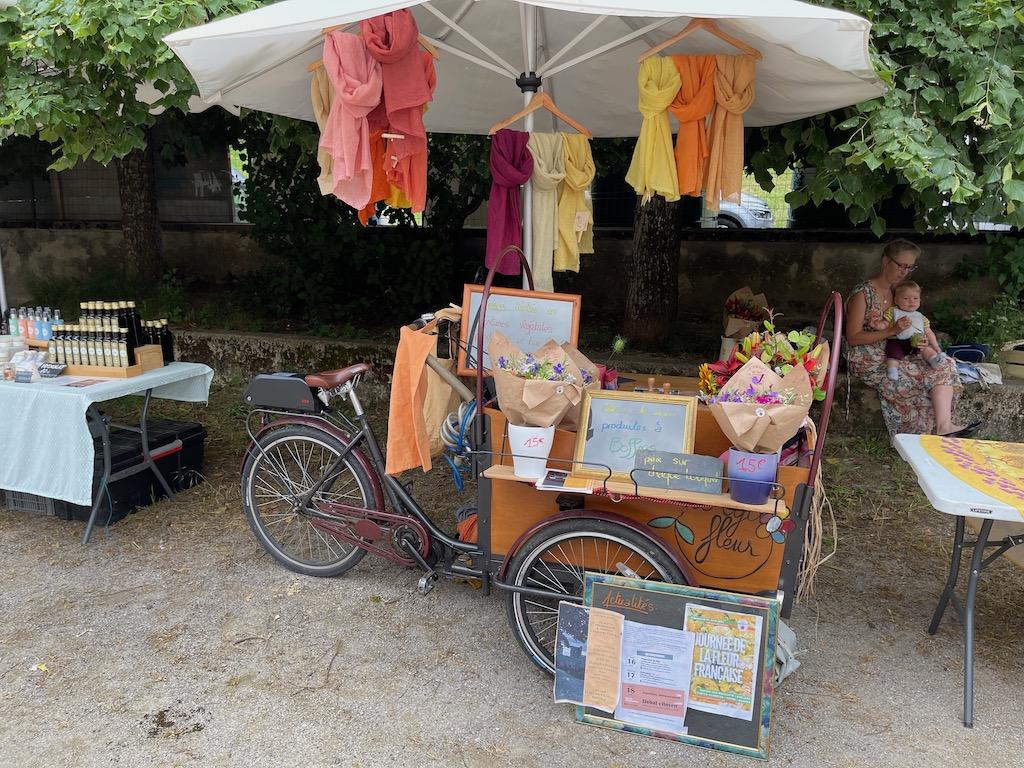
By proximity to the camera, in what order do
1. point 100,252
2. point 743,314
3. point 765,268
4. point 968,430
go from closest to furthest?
point 968,430, point 743,314, point 765,268, point 100,252

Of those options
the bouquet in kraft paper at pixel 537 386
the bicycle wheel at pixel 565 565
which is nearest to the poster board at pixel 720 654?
the bicycle wheel at pixel 565 565

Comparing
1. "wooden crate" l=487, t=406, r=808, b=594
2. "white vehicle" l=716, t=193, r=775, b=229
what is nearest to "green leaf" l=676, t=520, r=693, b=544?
"wooden crate" l=487, t=406, r=808, b=594

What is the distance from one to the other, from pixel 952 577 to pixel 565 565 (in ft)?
5.15

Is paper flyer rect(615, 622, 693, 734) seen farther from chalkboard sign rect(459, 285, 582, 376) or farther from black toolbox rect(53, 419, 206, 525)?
black toolbox rect(53, 419, 206, 525)

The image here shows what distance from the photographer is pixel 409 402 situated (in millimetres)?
3057

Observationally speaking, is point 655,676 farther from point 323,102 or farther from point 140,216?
point 140,216

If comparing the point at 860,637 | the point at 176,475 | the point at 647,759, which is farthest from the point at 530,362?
the point at 176,475

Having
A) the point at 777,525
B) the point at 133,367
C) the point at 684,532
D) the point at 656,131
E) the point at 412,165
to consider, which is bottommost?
the point at 684,532

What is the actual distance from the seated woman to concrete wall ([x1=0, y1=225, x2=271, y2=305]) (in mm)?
6999

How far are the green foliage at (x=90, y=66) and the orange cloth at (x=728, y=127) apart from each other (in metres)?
2.45

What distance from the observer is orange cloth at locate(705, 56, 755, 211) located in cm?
336

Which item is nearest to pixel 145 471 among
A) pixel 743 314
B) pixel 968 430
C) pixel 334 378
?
pixel 334 378

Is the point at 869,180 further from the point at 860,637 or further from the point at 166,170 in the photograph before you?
the point at 166,170

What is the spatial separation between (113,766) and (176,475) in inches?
91.1
